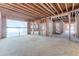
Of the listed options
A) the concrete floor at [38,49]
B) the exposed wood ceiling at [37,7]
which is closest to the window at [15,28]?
the exposed wood ceiling at [37,7]

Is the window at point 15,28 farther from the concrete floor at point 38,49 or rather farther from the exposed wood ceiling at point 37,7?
the concrete floor at point 38,49

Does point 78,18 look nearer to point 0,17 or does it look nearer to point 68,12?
point 68,12

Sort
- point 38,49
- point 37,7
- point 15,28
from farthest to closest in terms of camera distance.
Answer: point 15,28
point 37,7
point 38,49

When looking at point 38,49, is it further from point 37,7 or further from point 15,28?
point 15,28

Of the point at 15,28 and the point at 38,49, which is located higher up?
the point at 15,28

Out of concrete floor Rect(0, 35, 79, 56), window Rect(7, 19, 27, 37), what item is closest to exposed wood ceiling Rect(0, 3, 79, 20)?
concrete floor Rect(0, 35, 79, 56)

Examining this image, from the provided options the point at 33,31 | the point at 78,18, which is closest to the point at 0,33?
the point at 33,31

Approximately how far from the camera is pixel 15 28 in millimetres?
9883

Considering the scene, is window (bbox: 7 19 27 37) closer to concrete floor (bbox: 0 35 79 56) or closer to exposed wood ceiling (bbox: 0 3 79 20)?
exposed wood ceiling (bbox: 0 3 79 20)

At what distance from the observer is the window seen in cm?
990

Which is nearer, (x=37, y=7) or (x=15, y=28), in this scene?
(x=37, y=7)

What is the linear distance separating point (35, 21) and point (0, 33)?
18.9ft

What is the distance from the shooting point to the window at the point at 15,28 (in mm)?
9905

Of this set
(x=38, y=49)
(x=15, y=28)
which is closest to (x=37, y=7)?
(x=38, y=49)
